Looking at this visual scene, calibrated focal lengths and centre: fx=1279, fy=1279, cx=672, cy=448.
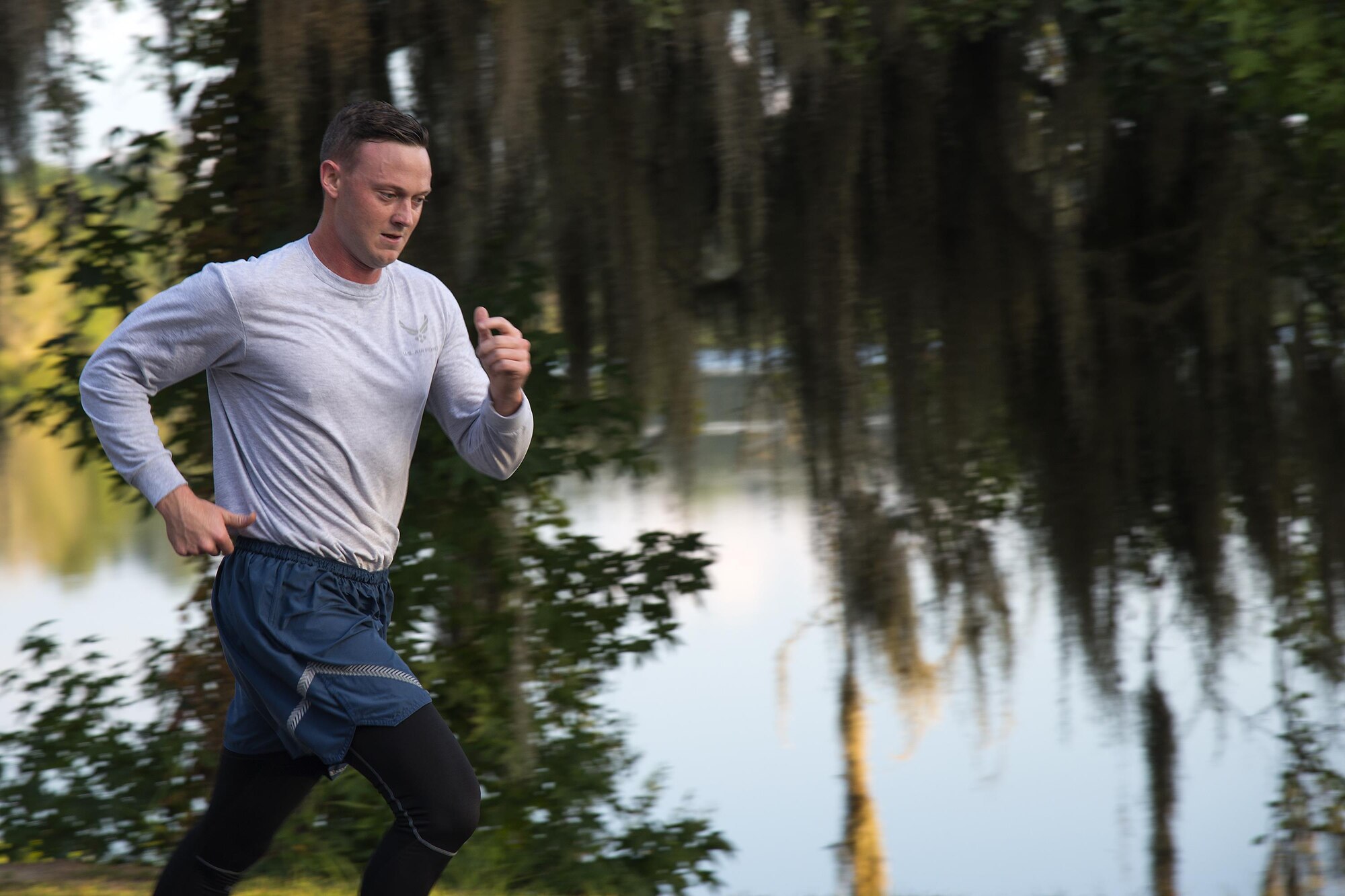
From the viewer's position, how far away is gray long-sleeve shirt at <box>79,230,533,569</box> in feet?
6.45

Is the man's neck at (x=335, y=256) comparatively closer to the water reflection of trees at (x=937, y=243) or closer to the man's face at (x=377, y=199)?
the man's face at (x=377, y=199)

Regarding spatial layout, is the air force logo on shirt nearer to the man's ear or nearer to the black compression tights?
the man's ear

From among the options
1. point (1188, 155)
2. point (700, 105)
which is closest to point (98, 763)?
point (700, 105)

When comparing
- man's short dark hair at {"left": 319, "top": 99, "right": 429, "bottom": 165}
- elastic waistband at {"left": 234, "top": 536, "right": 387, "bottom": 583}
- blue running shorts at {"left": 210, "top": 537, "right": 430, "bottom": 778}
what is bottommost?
blue running shorts at {"left": 210, "top": 537, "right": 430, "bottom": 778}

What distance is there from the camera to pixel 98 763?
4.66 m

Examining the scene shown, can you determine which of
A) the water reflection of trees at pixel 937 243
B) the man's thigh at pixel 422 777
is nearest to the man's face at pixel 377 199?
the man's thigh at pixel 422 777

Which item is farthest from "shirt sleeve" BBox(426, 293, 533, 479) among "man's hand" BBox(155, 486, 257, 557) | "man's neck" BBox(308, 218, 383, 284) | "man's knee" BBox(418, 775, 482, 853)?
"man's knee" BBox(418, 775, 482, 853)

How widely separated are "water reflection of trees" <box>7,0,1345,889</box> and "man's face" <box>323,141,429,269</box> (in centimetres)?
210

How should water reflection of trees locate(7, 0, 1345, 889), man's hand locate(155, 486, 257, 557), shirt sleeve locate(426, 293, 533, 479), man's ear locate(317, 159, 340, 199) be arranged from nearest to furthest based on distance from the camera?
man's hand locate(155, 486, 257, 557) → man's ear locate(317, 159, 340, 199) → shirt sleeve locate(426, 293, 533, 479) → water reflection of trees locate(7, 0, 1345, 889)

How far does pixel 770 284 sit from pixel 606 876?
226 centimetres

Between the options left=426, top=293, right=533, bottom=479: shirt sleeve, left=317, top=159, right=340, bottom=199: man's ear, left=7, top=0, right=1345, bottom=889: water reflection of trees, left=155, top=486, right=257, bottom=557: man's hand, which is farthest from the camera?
left=7, top=0, right=1345, bottom=889: water reflection of trees

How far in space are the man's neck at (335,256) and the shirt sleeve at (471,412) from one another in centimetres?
22

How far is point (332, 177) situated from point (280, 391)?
35cm

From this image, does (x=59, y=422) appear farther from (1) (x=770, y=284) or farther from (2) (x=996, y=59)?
(2) (x=996, y=59)
